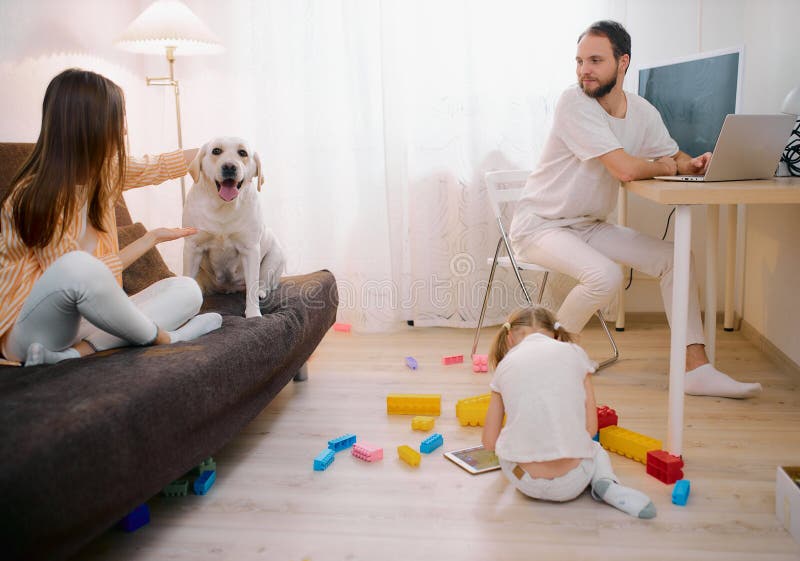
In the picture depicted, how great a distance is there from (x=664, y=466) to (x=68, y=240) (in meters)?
1.63

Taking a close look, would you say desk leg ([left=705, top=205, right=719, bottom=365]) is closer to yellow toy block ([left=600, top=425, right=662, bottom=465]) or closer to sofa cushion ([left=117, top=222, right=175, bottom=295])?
yellow toy block ([left=600, top=425, right=662, bottom=465])

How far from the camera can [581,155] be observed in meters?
2.54

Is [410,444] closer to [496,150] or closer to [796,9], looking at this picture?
[496,150]

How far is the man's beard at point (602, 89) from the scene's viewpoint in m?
2.58

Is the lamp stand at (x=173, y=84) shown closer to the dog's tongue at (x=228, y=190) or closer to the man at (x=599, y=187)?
the dog's tongue at (x=228, y=190)

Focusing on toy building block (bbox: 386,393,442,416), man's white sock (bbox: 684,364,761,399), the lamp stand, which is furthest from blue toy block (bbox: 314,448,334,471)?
the lamp stand

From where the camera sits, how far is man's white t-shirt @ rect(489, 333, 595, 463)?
5.51 ft

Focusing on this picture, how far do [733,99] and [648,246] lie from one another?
2.35 ft

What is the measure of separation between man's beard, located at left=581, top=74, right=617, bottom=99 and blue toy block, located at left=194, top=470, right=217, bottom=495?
1780 millimetres

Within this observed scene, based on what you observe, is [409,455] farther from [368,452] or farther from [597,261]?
[597,261]

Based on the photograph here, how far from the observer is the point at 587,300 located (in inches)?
101

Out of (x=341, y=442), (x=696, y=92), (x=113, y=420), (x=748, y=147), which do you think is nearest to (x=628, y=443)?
(x=341, y=442)

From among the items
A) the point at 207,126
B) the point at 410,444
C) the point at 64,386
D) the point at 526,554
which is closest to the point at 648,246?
the point at 410,444

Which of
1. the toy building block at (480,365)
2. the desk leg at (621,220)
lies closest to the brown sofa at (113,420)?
the toy building block at (480,365)
